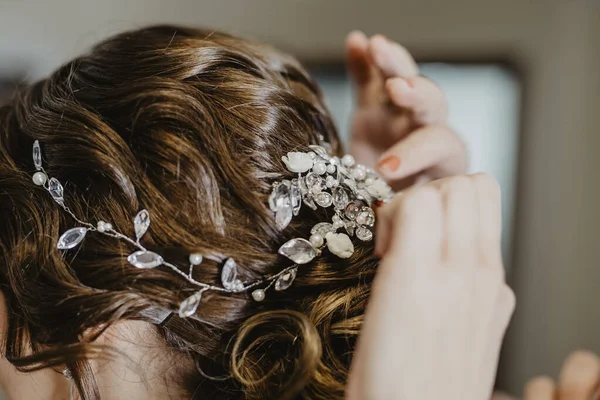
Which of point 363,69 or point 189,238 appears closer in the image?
point 189,238

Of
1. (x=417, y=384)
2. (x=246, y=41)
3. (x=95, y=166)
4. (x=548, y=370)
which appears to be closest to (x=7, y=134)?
(x=95, y=166)

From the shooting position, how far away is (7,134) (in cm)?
69

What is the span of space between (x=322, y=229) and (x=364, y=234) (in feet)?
0.15

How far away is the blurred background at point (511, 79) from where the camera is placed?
197cm

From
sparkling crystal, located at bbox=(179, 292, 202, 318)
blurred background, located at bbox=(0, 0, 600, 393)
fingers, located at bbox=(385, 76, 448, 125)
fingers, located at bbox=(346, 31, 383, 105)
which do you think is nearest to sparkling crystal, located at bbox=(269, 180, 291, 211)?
sparkling crystal, located at bbox=(179, 292, 202, 318)

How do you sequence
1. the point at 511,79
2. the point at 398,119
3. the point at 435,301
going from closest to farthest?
the point at 435,301 < the point at 398,119 < the point at 511,79

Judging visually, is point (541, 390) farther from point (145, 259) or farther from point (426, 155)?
point (145, 259)

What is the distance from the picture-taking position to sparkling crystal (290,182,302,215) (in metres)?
0.59

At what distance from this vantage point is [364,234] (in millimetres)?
598

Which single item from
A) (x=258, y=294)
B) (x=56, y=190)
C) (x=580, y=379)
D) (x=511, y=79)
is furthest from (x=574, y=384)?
(x=511, y=79)

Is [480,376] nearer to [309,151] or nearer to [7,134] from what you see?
[309,151]

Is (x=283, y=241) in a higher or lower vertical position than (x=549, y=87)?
higher

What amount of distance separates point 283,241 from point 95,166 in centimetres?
21

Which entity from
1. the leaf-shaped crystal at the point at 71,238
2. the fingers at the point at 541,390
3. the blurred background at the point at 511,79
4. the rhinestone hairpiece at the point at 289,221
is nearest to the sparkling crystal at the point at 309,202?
the rhinestone hairpiece at the point at 289,221
